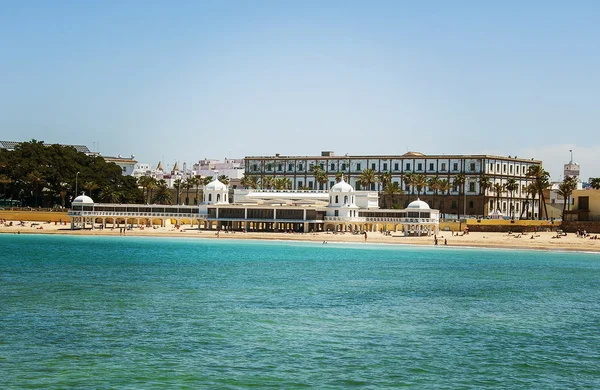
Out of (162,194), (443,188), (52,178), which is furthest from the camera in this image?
(162,194)

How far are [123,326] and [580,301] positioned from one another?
28164mm

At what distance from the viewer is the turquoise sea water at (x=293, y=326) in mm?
30828

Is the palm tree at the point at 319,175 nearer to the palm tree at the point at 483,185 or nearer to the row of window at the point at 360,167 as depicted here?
the row of window at the point at 360,167

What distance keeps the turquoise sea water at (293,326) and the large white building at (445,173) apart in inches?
3146

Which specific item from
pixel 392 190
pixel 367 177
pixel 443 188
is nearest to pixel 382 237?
pixel 392 190

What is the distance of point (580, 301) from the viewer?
53500 millimetres

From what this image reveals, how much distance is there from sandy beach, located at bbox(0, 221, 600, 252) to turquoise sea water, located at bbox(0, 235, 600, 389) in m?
34.6

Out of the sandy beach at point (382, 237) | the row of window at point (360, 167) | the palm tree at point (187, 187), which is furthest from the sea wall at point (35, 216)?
the row of window at point (360, 167)

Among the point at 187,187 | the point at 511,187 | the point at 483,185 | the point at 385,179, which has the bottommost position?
the point at 187,187

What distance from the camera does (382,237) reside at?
403ft

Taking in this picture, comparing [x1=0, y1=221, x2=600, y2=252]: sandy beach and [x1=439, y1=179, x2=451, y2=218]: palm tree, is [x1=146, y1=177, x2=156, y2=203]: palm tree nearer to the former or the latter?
[x1=0, y1=221, x2=600, y2=252]: sandy beach

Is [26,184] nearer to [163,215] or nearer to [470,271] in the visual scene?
[163,215]

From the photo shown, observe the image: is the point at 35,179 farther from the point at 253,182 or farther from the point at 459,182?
the point at 459,182

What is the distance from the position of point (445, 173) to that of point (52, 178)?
67.4 meters
